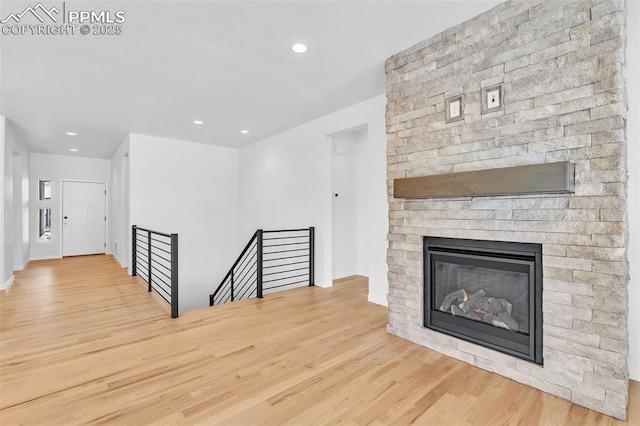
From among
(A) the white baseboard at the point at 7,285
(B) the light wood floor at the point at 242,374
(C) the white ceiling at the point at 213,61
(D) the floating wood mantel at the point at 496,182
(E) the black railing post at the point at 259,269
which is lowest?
(B) the light wood floor at the point at 242,374

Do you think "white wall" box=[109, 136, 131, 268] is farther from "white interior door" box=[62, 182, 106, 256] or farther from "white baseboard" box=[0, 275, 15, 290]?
"white baseboard" box=[0, 275, 15, 290]

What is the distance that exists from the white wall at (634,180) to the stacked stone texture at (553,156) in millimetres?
529

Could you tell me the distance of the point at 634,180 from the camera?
2139 mm

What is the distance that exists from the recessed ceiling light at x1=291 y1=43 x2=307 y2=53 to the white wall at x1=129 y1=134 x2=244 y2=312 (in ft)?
14.1

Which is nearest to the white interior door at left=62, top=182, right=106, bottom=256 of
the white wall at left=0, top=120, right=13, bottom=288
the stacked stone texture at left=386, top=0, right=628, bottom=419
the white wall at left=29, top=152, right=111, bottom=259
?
the white wall at left=29, top=152, right=111, bottom=259

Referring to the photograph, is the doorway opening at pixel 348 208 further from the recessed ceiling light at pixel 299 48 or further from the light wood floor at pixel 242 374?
the recessed ceiling light at pixel 299 48

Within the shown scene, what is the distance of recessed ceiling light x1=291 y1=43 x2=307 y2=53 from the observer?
2725mm

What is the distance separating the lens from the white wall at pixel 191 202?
582 cm

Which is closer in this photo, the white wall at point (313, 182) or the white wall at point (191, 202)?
the white wall at point (313, 182)

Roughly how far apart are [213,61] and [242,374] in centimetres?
276

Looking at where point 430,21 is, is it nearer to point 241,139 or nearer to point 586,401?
point 586,401

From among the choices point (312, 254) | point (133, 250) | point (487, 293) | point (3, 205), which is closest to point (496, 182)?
point (487, 293)

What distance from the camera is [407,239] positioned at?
9.25ft

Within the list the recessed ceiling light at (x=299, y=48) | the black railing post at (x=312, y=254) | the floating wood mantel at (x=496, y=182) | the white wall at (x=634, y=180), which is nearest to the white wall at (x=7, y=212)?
the black railing post at (x=312, y=254)
